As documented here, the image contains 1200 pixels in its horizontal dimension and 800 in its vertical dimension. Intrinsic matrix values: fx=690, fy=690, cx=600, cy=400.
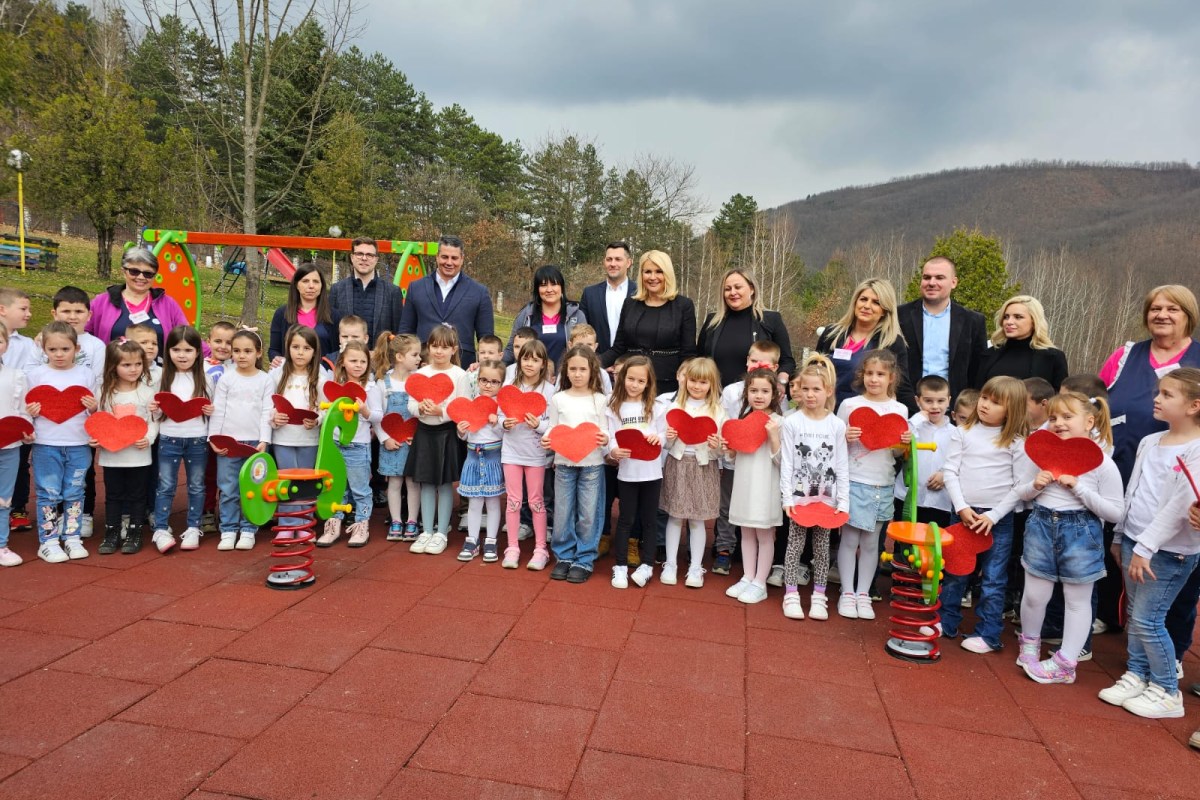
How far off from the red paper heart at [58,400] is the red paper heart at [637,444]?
3356 mm

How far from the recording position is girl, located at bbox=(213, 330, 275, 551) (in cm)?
464

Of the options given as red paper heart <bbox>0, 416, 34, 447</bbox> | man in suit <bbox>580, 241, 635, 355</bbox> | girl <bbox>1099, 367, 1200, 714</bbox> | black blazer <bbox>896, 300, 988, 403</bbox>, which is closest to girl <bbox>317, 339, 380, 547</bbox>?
man in suit <bbox>580, 241, 635, 355</bbox>

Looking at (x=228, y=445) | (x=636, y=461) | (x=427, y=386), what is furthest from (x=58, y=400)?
(x=636, y=461)

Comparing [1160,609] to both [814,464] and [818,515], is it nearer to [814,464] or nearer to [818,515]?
[818,515]

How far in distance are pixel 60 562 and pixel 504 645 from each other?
294 cm

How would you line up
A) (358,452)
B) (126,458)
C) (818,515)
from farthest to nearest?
(358,452)
(126,458)
(818,515)

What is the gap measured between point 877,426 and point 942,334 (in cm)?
115

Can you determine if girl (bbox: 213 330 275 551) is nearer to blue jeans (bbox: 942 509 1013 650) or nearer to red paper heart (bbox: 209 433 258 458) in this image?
red paper heart (bbox: 209 433 258 458)

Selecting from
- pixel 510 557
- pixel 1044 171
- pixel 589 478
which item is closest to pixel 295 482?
pixel 510 557

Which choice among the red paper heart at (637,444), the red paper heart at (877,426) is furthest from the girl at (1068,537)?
the red paper heart at (637,444)

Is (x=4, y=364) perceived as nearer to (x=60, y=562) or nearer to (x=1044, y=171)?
(x=60, y=562)

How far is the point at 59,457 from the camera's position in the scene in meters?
4.34

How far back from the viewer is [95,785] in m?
2.21

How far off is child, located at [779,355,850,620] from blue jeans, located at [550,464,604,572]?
118cm
